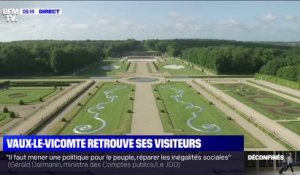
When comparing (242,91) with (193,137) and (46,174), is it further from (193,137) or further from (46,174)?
(46,174)

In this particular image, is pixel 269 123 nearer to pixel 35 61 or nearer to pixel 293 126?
pixel 293 126

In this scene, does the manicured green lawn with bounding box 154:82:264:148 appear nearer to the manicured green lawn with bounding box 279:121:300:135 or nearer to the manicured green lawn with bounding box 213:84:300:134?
the manicured green lawn with bounding box 279:121:300:135

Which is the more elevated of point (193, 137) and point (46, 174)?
point (193, 137)

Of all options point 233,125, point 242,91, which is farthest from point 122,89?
point 233,125

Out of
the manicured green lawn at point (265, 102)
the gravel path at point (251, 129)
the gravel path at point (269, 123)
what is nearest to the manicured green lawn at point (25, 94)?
the gravel path at point (251, 129)
